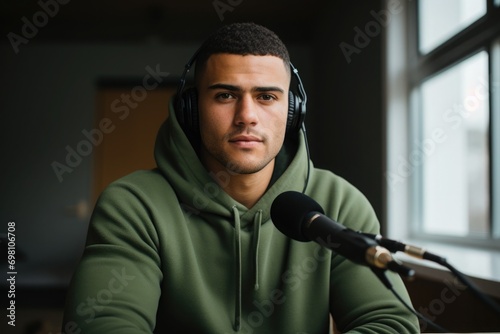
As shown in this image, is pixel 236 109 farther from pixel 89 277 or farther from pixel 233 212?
→ pixel 89 277

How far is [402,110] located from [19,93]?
342 centimetres

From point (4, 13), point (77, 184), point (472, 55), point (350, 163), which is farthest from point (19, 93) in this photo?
point (472, 55)

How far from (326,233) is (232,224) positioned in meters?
0.48

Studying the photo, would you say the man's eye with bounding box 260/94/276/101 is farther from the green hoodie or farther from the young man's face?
the green hoodie

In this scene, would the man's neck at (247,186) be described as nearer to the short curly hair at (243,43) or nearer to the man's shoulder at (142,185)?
the man's shoulder at (142,185)

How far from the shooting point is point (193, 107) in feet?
3.55

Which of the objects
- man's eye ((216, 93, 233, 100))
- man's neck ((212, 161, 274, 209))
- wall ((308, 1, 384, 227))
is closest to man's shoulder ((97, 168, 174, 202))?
man's neck ((212, 161, 274, 209))

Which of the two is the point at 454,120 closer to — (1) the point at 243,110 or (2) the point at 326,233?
(1) the point at 243,110

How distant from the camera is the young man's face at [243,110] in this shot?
1.02 meters

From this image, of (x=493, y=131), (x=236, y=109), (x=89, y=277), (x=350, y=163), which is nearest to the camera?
(x=89, y=277)

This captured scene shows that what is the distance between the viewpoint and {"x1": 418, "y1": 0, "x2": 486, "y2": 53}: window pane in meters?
2.28

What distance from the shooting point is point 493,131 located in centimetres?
206

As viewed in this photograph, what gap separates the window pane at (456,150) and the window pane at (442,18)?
192 mm

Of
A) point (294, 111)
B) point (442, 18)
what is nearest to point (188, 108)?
point (294, 111)
